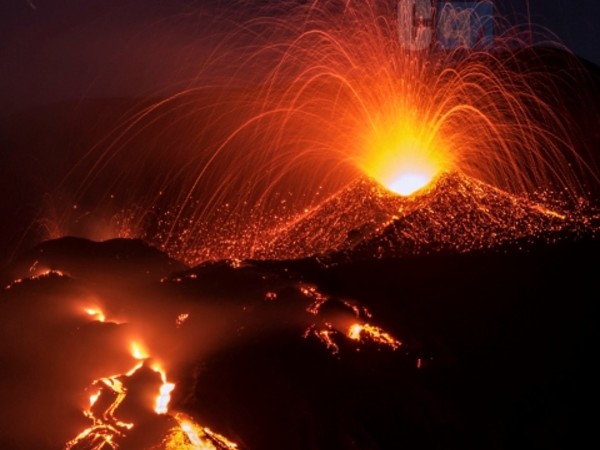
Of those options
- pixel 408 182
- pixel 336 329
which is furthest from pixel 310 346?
pixel 408 182

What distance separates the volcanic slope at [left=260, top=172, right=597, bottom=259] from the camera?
5590mm

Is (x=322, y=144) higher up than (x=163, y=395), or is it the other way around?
(x=322, y=144)

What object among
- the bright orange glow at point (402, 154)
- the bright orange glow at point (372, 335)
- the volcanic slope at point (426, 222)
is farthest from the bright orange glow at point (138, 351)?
the bright orange glow at point (402, 154)

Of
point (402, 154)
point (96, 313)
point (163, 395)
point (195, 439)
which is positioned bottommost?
point (195, 439)

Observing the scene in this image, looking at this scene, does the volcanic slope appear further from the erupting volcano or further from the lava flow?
the lava flow

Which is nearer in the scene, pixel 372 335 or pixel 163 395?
pixel 163 395

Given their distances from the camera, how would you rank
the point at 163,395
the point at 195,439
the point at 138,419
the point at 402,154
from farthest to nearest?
the point at 402,154 → the point at 163,395 → the point at 138,419 → the point at 195,439

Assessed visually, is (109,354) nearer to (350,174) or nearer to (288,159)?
(350,174)

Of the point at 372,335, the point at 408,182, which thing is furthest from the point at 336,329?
the point at 408,182

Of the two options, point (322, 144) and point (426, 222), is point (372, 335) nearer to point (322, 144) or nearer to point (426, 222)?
point (426, 222)

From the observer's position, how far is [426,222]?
5938 mm

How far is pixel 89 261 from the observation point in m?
5.29

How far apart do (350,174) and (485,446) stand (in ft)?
22.6

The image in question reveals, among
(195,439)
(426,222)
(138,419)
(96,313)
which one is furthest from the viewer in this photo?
(426,222)
